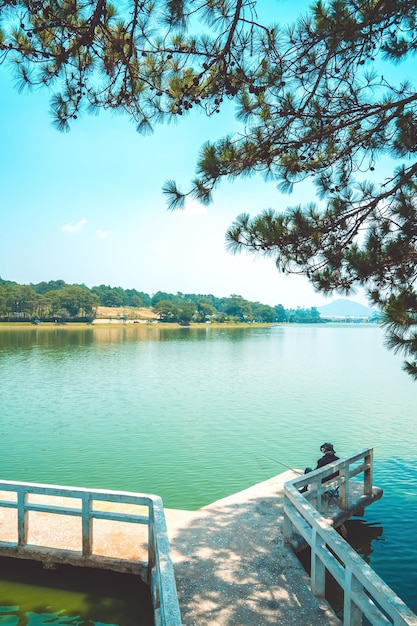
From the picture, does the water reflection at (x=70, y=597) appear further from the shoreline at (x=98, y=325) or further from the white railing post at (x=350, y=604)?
the shoreline at (x=98, y=325)

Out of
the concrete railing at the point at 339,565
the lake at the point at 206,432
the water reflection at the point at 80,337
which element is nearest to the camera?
the concrete railing at the point at 339,565

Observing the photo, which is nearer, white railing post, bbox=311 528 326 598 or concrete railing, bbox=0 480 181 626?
white railing post, bbox=311 528 326 598

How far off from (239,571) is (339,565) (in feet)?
5.14

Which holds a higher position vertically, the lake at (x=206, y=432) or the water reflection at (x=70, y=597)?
the water reflection at (x=70, y=597)

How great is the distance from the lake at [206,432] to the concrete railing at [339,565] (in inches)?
78.8

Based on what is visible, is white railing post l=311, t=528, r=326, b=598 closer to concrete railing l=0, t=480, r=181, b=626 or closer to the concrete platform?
the concrete platform

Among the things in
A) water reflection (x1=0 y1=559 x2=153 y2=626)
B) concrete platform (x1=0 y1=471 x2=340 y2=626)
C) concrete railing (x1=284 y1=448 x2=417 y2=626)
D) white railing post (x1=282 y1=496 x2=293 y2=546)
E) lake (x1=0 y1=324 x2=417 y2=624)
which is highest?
concrete railing (x1=284 y1=448 x2=417 y2=626)

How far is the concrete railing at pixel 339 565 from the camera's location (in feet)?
12.5

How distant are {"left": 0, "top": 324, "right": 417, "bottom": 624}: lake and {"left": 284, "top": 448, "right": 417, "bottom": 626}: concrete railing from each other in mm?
2003

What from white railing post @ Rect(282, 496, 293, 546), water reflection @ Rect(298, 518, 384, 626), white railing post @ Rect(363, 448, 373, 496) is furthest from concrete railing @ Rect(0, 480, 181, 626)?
white railing post @ Rect(363, 448, 373, 496)

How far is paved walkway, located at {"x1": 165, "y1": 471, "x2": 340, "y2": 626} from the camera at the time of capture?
504cm

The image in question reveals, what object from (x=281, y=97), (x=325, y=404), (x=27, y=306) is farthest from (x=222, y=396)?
(x=27, y=306)

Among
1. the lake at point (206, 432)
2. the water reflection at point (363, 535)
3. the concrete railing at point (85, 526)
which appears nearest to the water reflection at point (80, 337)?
the lake at point (206, 432)

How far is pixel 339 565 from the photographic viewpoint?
482 cm
